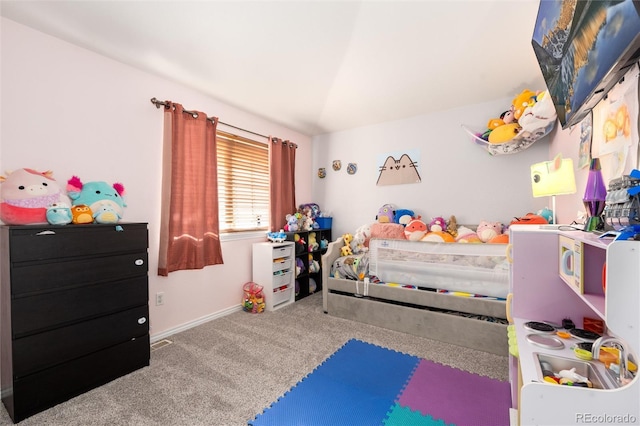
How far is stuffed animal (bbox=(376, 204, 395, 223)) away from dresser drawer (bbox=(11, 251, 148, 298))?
2601 mm

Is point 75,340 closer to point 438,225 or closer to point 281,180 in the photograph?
point 281,180

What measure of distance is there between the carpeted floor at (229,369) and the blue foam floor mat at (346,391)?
0.09 metres

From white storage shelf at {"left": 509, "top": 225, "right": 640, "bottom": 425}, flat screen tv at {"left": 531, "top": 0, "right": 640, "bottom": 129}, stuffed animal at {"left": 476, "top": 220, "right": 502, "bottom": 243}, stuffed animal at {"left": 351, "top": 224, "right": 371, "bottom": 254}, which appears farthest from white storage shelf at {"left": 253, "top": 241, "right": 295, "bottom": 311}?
flat screen tv at {"left": 531, "top": 0, "right": 640, "bottom": 129}

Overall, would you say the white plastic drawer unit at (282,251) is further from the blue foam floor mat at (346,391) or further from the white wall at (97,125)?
the blue foam floor mat at (346,391)

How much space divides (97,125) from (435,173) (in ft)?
11.2

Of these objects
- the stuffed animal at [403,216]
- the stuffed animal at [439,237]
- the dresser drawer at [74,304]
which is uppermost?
the stuffed animal at [403,216]

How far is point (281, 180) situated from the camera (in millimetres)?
3875

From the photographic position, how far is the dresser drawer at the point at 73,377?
1.58m

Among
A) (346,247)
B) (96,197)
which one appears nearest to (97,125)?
(96,197)

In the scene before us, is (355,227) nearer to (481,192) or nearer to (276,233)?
(276,233)

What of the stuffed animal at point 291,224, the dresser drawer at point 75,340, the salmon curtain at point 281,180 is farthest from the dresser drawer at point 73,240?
the stuffed animal at point 291,224

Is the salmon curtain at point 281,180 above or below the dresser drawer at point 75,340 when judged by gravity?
above

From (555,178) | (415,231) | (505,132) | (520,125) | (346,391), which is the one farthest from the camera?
(415,231)

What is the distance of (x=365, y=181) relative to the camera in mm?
4090
